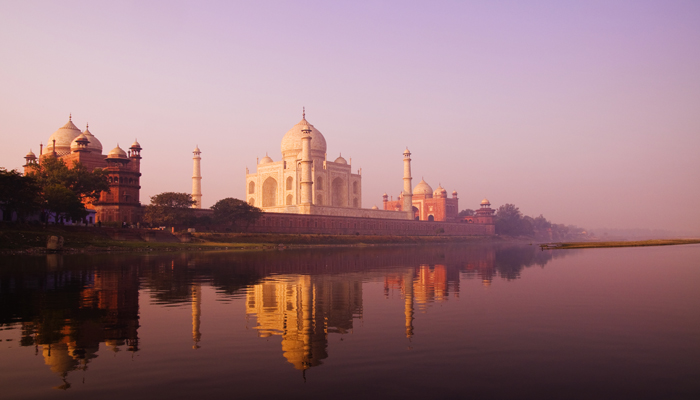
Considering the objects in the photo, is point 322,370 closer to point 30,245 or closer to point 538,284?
point 538,284

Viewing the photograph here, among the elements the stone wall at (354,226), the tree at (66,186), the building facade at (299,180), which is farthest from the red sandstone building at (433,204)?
the tree at (66,186)

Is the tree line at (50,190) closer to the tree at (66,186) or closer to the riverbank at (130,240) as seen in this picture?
the tree at (66,186)

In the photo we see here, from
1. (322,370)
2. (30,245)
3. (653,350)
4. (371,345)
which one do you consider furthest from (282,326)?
(30,245)

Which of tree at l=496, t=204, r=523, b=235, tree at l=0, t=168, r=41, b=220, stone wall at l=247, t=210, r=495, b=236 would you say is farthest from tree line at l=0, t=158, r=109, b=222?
tree at l=496, t=204, r=523, b=235

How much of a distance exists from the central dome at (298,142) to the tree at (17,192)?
39.9m

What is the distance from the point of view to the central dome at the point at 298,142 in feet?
239

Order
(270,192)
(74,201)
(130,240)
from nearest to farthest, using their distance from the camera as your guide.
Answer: (74,201) → (130,240) → (270,192)

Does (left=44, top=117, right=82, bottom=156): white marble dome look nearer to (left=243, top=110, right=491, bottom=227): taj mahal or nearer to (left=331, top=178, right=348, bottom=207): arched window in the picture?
(left=243, top=110, right=491, bottom=227): taj mahal

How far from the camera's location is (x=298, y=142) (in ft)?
238

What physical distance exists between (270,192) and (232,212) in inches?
851

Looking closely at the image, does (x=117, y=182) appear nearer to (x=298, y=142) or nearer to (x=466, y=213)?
(x=298, y=142)

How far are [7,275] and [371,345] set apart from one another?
15.5 m

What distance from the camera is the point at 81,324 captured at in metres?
9.48

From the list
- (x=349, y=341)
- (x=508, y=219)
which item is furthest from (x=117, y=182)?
(x=508, y=219)
